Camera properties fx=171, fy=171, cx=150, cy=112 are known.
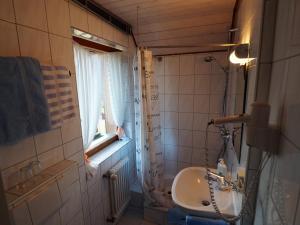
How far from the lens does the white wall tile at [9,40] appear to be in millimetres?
907

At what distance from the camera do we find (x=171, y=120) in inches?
100

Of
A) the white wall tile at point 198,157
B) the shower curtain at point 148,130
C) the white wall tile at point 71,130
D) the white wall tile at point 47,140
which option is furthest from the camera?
the white wall tile at point 198,157

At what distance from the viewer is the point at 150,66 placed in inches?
74.9

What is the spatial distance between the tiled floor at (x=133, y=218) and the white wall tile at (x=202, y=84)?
180 cm

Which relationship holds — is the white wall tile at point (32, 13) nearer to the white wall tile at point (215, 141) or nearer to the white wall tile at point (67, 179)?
the white wall tile at point (67, 179)

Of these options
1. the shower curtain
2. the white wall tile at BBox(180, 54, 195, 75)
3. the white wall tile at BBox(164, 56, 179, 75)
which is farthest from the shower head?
the shower curtain

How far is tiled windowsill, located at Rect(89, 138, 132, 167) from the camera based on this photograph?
1.78m

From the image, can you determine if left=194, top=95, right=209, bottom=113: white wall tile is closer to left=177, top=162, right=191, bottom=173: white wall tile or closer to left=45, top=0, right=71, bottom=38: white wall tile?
left=177, top=162, right=191, bottom=173: white wall tile

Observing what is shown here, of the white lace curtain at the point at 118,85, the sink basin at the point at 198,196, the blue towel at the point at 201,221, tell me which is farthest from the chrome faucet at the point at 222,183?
the white lace curtain at the point at 118,85

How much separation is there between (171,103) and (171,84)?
273 millimetres

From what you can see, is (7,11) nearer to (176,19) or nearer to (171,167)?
(176,19)

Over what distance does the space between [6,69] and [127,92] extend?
1.51 m

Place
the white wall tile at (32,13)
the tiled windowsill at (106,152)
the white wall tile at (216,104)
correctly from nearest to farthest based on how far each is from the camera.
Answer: the white wall tile at (32,13) < the tiled windowsill at (106,152) < the white wall tile at (216,104)

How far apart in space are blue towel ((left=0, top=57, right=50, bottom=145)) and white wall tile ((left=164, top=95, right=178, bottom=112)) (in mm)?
1703
